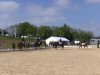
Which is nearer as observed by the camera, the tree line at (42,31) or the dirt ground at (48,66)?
the dirt ground at (48,66)

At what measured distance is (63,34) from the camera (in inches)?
5620

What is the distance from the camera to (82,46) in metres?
74.5

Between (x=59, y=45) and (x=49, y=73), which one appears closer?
(x=49, y=73)

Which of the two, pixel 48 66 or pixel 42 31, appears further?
pixel 42 31

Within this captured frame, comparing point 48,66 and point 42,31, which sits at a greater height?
point 42,31

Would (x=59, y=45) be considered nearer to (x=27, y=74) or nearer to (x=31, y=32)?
(x=27, y=74)

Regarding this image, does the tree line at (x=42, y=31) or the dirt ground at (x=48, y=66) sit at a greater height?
the tree line at (x=42, y=31)

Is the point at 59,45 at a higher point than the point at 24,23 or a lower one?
lower

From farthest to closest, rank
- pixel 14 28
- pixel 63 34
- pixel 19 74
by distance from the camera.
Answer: pixel 14 28 → pixel 63 34 → pixel 19 74

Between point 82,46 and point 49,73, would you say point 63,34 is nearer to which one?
point 82,46

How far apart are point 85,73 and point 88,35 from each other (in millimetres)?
155078

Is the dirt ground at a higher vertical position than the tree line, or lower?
lower

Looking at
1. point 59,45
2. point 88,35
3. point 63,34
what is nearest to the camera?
point 59,45

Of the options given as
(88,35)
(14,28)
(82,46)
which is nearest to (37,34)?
(14,28)
